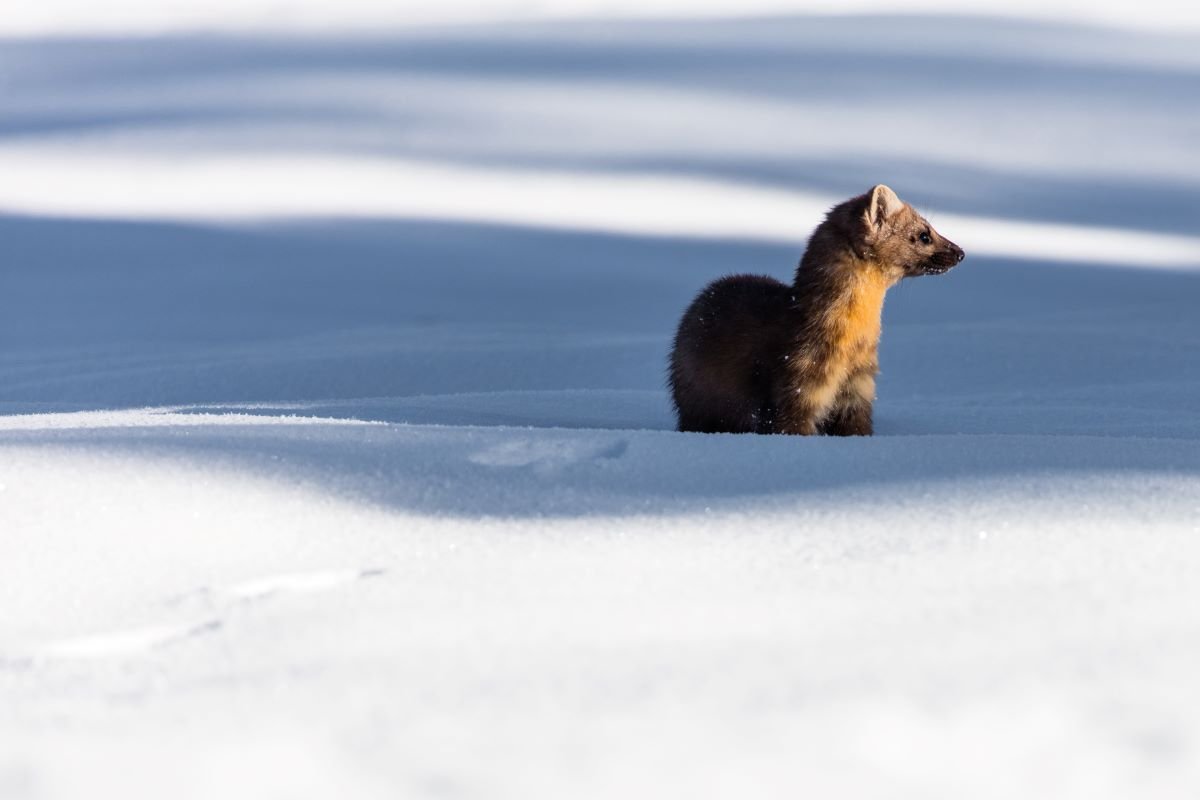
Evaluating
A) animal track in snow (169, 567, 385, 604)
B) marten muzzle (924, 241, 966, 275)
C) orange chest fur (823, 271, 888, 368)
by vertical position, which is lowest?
animal track in snow (169, 567, 385, 604)

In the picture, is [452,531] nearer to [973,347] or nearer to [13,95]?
[973,347]

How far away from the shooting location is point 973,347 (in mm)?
4789

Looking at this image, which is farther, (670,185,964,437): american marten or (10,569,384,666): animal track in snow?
(670,185,964,437): american marten

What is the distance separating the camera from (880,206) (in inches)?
135

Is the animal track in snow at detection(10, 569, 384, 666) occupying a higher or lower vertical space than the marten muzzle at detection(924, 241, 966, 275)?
lower

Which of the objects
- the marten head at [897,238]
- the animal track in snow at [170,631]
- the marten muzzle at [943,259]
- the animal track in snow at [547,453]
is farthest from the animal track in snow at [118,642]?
the marten muzzle at [943,259]

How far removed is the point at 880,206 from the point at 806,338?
14.7 inches

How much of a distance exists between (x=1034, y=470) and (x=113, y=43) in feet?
35.7

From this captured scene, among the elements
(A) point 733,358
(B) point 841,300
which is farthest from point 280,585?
(B) point 841,300

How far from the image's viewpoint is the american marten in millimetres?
3273

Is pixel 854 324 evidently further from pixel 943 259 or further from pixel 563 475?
pixel 563 475

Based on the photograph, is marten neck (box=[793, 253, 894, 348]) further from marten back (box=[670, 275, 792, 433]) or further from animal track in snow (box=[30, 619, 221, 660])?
animal track in snow (box=[30, 619, 221, 660])

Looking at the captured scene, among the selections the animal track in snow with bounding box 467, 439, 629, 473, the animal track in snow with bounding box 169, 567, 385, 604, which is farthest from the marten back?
the animal track in snow with bounding box 169, 567, 385, 604

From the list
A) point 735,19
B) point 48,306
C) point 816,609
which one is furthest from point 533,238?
point 735,19
